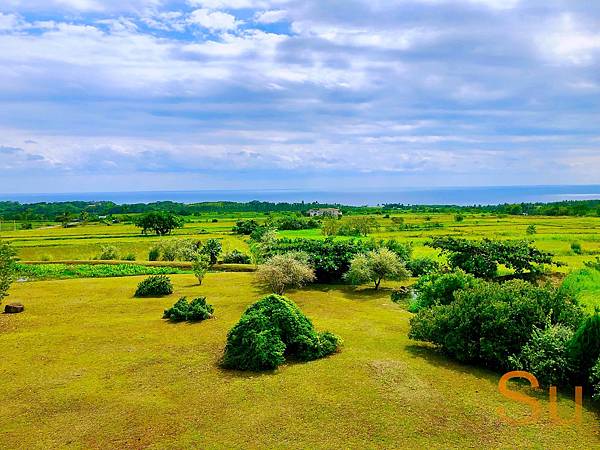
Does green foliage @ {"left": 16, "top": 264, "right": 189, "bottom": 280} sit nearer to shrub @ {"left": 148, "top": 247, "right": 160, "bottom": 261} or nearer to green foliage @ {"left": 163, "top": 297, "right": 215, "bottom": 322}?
shrub @ {"left": 148, "top": 247, "right": 160, "bottom": 261}

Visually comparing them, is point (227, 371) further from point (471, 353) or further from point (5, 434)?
point (471, 353)

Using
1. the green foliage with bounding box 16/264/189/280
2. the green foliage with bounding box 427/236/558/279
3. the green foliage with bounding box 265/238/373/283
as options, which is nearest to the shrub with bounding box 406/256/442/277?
the green foliage with bounding box 427/236/558/279

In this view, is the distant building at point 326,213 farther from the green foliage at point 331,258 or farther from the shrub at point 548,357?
the shrub at point 548,357

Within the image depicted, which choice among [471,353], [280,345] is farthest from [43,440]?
[471,353]

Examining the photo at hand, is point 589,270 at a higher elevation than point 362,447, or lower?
higher

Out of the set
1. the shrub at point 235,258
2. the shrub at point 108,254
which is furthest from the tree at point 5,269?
the shrub at point 108,254

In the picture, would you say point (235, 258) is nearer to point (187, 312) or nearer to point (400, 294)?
point (400, 294)

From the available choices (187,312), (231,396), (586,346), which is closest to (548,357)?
(586,346)
